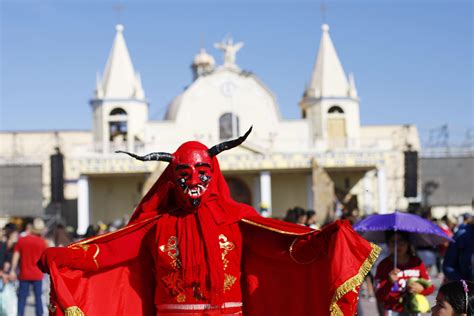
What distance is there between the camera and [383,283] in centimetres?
764

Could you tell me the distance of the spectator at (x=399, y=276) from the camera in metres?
7.39

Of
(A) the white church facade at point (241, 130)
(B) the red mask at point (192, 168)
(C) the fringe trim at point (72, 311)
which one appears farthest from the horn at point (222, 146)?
(A) the white church facade at point (241, 130)

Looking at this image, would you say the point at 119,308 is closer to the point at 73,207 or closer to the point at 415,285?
the point at 415,285

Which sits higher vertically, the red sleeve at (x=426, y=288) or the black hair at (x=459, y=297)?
the black hair at (x=459, y=297)

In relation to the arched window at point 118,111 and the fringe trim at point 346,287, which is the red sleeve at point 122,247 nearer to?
the fringe trim at point 346,287

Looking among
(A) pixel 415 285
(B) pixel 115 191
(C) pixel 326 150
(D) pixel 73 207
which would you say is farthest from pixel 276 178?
(A) pixel 415 285

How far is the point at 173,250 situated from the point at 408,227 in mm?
2980

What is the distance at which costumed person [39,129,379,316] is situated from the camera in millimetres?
5305

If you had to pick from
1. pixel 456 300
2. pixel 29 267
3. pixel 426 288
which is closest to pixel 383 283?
pixel 426 288

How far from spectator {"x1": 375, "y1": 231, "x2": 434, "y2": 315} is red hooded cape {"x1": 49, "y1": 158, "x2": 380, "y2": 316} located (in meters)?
2.05

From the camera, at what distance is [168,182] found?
5625 mm

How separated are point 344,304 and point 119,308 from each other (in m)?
1.59

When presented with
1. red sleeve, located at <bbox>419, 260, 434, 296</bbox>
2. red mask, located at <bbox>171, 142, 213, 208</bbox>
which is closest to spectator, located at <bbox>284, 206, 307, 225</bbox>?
red sleeve, located at <bbox>419, 260, 434, 296</bbox>

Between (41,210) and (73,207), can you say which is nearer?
(41,210)
